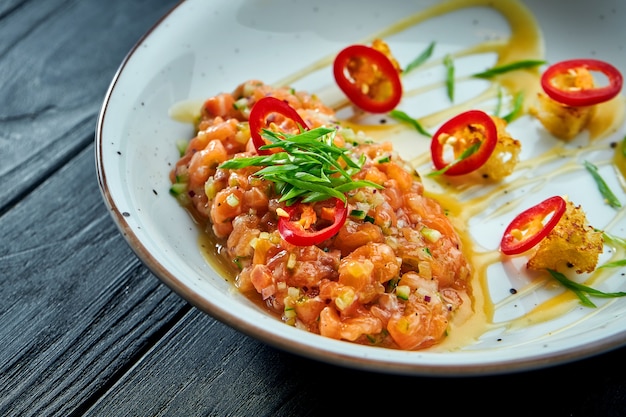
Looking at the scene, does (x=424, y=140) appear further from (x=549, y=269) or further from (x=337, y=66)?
(x=549, y=269)

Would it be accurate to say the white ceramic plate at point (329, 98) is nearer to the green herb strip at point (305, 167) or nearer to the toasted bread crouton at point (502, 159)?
the toasted bread crouton at point (502, 159)

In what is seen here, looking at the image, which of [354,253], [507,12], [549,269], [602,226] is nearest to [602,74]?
[507,12]

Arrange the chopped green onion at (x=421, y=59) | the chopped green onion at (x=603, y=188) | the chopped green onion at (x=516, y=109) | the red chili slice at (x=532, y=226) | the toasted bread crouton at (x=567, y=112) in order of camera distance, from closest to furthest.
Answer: the red chili slice at (x=532, y=226) < the chopped green onion at (x=603, y=188) < the toasted bread crouton at (x=567, y=112) < the chopped green onion at (x=516, y=109) < the chopped green onion at (x=421, y=59)

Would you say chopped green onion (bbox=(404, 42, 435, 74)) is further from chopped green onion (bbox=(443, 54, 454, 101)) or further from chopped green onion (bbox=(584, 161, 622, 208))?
chopped green onion (bbox=(584, 161, 622, 208))

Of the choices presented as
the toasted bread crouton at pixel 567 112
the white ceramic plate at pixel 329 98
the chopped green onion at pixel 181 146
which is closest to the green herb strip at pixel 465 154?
the white ceramic plate at pixel 329 98

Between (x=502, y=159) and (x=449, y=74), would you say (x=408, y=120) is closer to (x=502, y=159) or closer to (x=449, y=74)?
(x=449, y=74)

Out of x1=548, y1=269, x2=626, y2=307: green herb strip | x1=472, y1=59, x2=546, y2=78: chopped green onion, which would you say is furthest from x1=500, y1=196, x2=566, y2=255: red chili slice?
x1=472, y1=59, x2=546, y2=78: chopped green onion
